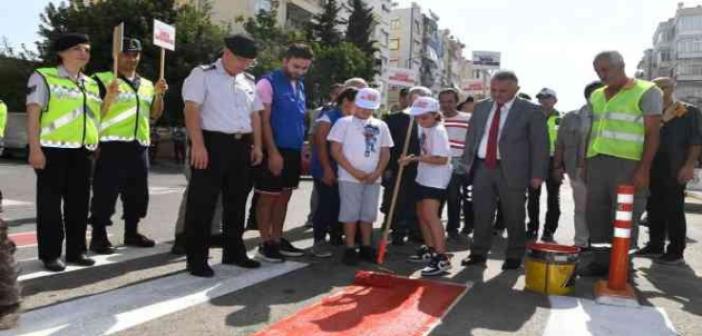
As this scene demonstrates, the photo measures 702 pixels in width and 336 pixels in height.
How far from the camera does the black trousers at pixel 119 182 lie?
5.87 m

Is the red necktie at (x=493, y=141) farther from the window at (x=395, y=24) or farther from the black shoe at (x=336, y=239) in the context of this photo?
the window at (x=395, y=24)

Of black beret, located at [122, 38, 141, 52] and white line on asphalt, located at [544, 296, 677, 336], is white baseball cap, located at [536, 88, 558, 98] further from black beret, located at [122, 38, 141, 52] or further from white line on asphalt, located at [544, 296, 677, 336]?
black beret, located at [122, 38, 141, 52]

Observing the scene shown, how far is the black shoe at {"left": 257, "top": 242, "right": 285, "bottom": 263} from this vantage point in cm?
575

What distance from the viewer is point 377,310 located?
13.8 ft

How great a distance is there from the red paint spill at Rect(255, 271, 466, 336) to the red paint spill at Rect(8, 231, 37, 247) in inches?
133

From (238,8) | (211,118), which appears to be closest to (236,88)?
(211,118)

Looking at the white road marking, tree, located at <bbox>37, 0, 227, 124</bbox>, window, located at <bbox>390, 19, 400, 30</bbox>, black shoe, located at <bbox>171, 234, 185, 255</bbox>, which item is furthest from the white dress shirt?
window, located at <bbox>390, 19, 400, 30</bbox>

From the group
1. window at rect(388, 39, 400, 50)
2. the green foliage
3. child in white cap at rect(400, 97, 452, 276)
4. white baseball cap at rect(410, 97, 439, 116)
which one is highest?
window at rect(388, 39, 400, 50)

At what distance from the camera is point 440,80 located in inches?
3777

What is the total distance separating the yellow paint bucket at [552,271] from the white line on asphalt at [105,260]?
3.36 meters

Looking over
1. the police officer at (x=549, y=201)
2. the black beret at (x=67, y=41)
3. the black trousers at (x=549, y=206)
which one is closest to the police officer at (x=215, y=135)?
the black beret at (x=67, y=41)

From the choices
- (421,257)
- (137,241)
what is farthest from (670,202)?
(137,241)

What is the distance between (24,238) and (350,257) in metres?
3.37

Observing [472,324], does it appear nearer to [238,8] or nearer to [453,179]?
[453,179]
